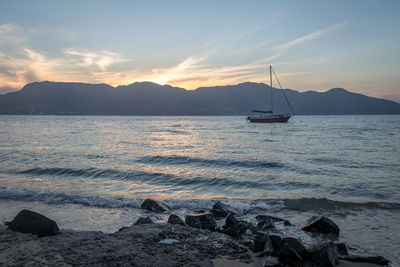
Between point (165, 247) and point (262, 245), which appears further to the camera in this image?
point (262, 245)

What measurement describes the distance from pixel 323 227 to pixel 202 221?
3.15 m

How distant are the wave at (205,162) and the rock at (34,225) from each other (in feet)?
41.9

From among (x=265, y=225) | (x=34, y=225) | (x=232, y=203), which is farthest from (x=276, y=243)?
(x=34, y=225)

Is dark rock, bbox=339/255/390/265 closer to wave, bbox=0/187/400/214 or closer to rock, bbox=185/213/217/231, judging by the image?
rock, bbox=185/213/217/231

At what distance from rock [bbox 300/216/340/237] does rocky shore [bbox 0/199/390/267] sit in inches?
1.0

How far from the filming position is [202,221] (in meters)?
6.95

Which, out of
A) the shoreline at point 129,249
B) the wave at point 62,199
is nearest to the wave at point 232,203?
the wave at point 62,199

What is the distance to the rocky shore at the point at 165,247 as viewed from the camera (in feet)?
15.2

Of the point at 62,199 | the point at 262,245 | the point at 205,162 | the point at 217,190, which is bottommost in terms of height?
the point at 205,162

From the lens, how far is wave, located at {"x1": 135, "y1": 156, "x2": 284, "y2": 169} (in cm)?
1786

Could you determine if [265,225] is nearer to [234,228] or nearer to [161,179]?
[234,228]

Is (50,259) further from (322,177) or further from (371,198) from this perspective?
(322,177)

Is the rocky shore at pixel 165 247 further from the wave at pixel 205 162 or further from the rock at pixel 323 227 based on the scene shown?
the wave at pixel 205 162

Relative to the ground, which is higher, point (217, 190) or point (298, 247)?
point (298, 247)
